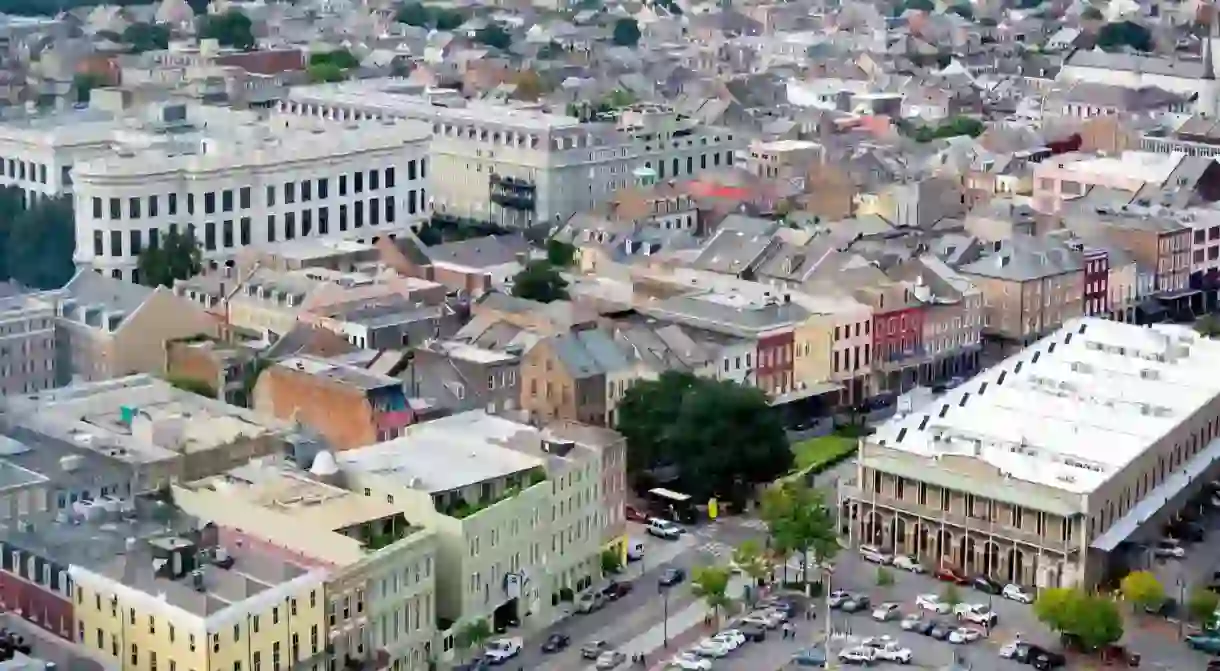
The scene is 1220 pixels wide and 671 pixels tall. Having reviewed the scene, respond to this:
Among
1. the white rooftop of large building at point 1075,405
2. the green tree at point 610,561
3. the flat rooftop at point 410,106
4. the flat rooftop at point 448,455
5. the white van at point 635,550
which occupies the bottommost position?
the white van at point 635,550

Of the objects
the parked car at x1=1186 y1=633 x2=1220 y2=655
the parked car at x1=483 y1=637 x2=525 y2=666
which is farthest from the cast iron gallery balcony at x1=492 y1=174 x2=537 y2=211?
the parked car at x1=1186 y1=633 x2=1220 y2=655

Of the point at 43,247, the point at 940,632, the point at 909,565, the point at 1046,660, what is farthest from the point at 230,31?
the point at 1046,660

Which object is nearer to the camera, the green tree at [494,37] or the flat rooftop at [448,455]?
the flat rooftop at [448,455]

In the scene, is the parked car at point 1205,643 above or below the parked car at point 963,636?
A: below

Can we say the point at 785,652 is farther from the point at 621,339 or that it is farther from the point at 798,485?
the point at 621,339

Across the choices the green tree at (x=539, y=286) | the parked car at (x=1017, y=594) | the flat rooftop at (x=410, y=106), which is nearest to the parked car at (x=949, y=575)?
the parked car at (x=1017, y=594)

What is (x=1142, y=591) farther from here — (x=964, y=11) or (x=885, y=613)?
(x=964, y=11)

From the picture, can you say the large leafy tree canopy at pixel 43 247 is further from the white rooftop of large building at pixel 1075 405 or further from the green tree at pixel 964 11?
the green tree at pixel 964 11
